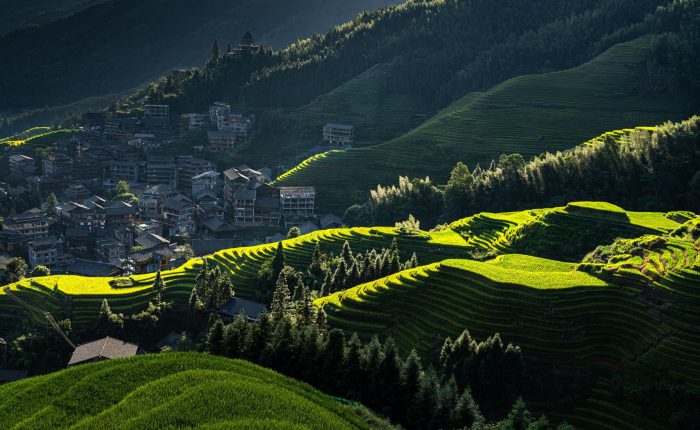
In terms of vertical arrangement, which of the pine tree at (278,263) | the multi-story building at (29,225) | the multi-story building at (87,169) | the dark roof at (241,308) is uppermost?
the multi-story building at (87,169)

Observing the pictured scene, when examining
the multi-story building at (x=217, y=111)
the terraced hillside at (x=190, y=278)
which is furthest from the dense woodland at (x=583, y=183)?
the multi-story building at (x=217, y=111)

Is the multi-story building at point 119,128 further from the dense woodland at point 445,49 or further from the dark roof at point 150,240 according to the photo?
the dark roof at point 150,240

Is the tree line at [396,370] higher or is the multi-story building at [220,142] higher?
the multi-story building at [220,142]

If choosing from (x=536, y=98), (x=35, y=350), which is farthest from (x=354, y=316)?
(x=536, y=98)

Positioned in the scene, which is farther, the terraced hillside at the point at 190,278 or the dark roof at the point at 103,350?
the terraced hillside at the point at 190,278

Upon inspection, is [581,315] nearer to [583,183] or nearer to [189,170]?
[583,183]

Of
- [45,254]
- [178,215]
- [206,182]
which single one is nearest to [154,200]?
[178,215]
